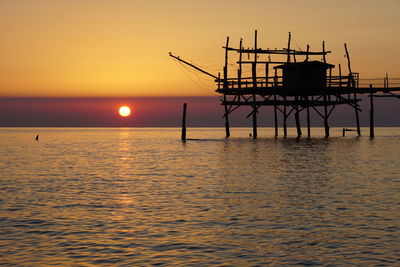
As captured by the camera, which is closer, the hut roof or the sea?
the sea

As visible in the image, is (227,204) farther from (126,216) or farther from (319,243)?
(319,243)

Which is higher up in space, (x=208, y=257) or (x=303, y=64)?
(x=303, y=64)

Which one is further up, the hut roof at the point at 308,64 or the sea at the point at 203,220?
the hut roof at the point at 308,64

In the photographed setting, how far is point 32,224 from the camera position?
633 inches

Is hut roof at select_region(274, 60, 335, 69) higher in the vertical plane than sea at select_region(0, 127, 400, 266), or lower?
higher

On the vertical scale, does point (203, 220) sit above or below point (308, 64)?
below

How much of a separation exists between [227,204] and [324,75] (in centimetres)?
4243

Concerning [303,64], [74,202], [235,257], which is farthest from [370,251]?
[303,64]

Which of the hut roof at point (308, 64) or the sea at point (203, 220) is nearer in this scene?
the sea at point (203, 220)

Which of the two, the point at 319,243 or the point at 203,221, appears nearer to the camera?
the point at 319,243

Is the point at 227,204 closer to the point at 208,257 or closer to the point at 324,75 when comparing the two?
the point at 208,257

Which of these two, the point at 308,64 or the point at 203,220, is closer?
the point at 203,220

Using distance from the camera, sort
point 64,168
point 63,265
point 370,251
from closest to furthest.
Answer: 1. point 63,265
2. point 370,251
3. point 64,168

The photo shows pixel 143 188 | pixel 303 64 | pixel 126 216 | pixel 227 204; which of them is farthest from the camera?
pixel 303 64
